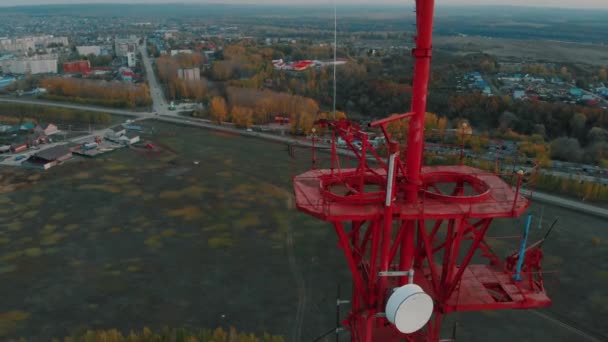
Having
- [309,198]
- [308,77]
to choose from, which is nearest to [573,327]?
[309,198]

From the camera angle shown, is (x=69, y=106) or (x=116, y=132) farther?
(x=69, y=106)

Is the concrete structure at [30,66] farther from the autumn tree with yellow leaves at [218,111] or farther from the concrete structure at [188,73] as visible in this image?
the autumn tree with yellow leaves at [218,111]

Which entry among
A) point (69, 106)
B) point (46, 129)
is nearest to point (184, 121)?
point (46, 129)

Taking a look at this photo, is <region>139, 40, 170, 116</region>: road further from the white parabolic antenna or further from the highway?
the white parabolic antenna

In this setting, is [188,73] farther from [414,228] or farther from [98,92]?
[414,228]

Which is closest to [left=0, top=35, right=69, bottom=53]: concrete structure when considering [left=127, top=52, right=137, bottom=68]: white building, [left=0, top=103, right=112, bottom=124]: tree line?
[left=127, top=52, right=137, bottom=68]: white building

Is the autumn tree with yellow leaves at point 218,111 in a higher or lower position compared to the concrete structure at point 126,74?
lower

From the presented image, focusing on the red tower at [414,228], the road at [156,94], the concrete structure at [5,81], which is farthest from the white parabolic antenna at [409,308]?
the concrete structure at [5,81]
